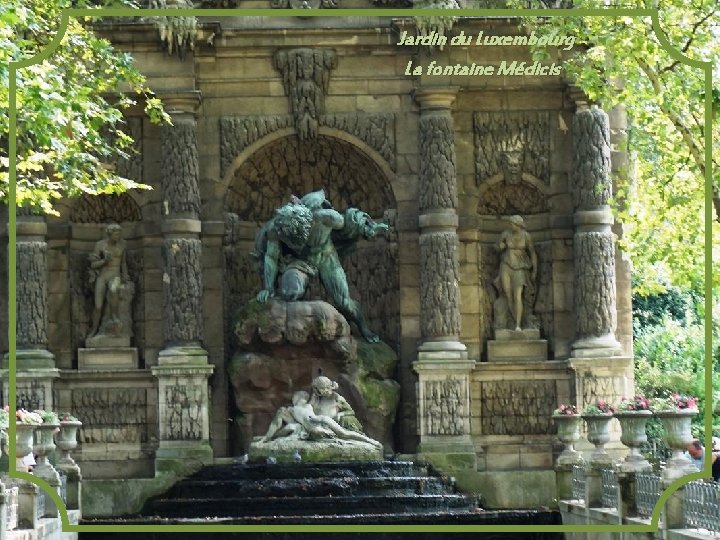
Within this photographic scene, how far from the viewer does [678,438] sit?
20141mm

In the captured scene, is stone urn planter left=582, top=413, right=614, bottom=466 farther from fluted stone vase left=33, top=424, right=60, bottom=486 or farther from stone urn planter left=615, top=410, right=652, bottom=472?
fluted stone vase left=33, top=424, right=60, bottom=486

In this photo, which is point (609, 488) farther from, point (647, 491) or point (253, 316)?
point (253, 316)

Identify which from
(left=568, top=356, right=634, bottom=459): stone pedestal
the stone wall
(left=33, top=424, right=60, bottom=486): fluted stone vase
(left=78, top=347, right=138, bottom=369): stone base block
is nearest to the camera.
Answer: (left=33, top=424, right=60, bottom=486): fluted stone vase

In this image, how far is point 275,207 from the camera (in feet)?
98.2

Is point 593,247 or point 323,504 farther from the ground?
point 593,247

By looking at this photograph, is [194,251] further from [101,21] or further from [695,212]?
[695,212]

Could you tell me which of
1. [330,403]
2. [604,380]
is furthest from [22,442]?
[604,380]

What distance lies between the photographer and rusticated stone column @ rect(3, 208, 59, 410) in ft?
93.0

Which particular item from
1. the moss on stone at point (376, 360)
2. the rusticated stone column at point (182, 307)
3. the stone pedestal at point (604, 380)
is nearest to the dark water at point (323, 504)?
the rusticated stone column at point (182, 307)

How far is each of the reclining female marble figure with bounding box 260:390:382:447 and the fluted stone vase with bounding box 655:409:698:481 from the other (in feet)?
24.3

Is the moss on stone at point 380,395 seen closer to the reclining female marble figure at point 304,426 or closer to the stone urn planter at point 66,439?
the reclining female marble figure at point 304,426

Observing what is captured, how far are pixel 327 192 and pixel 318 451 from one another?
5.11 metres

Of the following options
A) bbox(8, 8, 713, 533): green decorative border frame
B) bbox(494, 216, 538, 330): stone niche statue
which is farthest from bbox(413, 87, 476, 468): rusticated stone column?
bbox(8, 8, 713, 533): green decorative border frame

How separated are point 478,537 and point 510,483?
4725mm
